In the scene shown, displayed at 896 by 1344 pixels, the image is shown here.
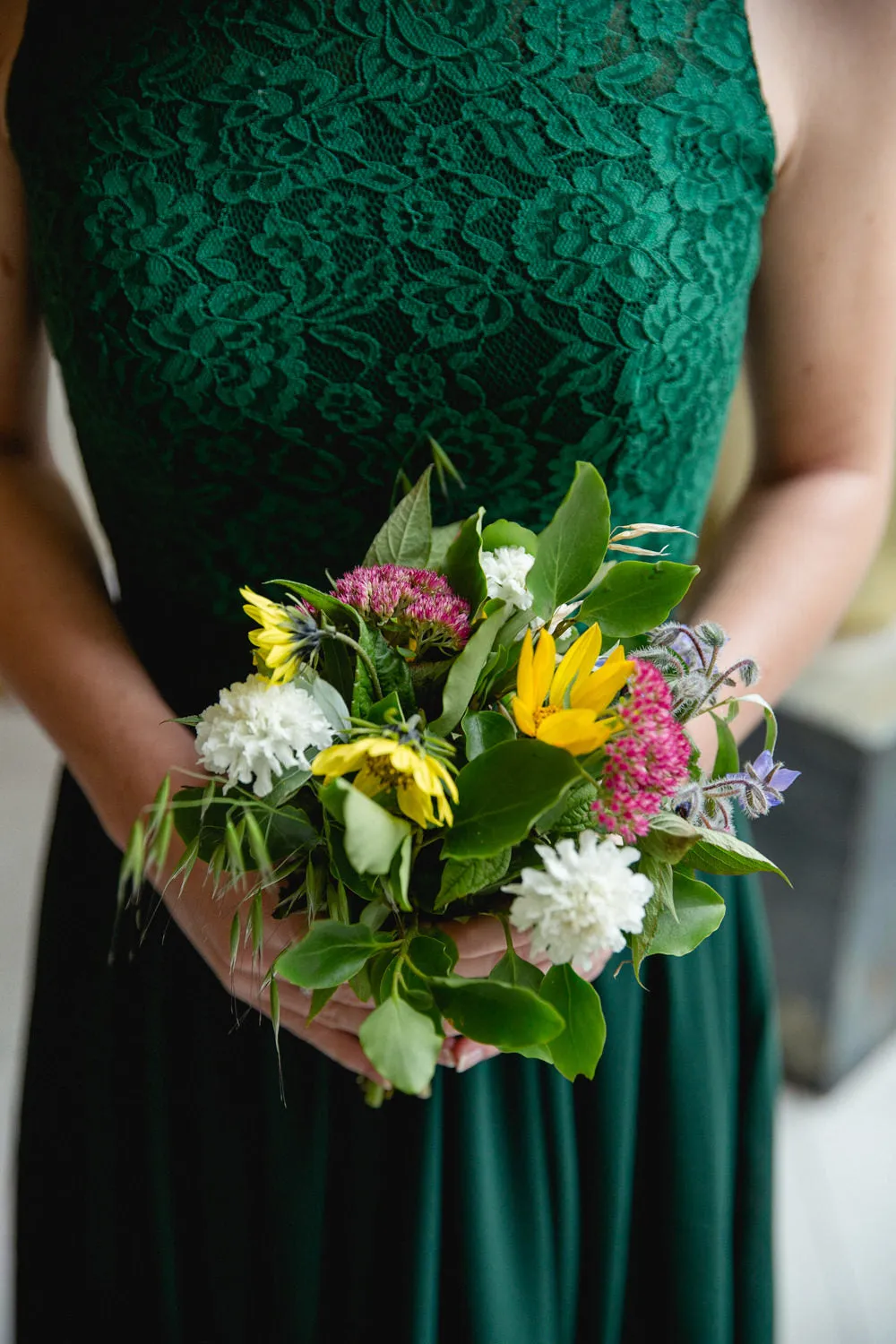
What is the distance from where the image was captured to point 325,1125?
76 centimetres

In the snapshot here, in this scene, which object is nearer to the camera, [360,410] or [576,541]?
[576,541]

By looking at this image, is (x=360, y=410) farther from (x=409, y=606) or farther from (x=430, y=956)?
(x=430, y=956)

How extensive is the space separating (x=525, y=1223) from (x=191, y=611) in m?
0.53

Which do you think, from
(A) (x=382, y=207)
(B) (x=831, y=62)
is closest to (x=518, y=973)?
(A) (x=382, y=207)

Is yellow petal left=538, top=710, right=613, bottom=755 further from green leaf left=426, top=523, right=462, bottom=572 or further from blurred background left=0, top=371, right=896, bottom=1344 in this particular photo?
blurred background left=0, top=371, right=896, bottom=1344

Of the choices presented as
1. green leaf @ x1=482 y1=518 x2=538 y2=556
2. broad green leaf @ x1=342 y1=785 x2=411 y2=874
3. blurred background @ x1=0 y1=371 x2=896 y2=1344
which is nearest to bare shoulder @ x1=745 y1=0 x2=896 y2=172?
green leaf @ x1=482 y1=518 x2=538 y2=556

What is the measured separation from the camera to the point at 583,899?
41cm

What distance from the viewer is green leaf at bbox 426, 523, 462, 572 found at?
56 cm

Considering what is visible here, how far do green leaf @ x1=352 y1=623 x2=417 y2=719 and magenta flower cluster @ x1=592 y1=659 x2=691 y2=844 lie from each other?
0.11m

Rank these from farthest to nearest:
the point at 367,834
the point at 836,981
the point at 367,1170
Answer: the point at 836,981 < the point at 367,1170 < the point at 367,834

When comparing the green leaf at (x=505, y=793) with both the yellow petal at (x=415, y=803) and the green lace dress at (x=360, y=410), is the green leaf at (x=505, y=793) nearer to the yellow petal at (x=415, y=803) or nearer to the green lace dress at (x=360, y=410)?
the yellow petal at (x=415, y=803)

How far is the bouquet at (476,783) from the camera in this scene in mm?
421

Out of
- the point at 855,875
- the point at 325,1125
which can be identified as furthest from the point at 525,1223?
the point at 855,875

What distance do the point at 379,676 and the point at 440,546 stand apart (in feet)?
0.44
